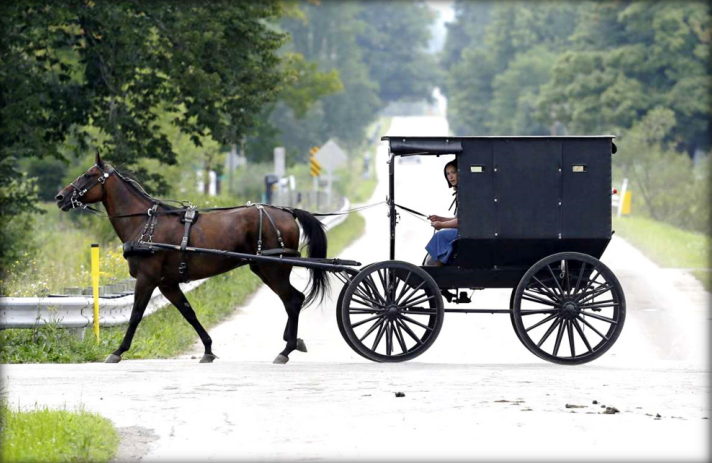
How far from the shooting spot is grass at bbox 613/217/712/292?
30391mm

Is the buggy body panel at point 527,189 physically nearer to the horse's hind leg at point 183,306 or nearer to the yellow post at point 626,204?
the horse's hind leg at point 183,306

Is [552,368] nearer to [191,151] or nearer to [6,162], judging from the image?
[6,162]

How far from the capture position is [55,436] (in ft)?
29.6

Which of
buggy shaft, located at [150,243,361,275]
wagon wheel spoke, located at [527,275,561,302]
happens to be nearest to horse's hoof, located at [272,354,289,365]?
buggy shaft, located at [150,243,361,275]

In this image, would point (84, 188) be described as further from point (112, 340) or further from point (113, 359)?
point (112, 340)

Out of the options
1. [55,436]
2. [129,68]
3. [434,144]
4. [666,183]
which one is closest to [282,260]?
[434,144]

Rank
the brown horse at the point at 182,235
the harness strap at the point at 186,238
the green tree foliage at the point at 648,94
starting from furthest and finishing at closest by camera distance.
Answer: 1. the green tree foliage at the point at 648,94
2. the brown horse at the point at 182,235
3. the harness strap at the point at 186,238

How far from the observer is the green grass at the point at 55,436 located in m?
8.56

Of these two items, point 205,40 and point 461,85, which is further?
point 461,85

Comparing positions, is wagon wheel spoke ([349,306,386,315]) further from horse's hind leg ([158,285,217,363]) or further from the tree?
the tree

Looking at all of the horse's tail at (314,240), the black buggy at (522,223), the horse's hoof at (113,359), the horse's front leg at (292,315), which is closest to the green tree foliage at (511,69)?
the horse's tail at (314,240)

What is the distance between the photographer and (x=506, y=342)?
1772 cm

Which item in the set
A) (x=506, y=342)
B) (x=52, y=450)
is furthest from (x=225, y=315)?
(x=52, y=450)

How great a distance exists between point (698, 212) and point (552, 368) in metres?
37.5
